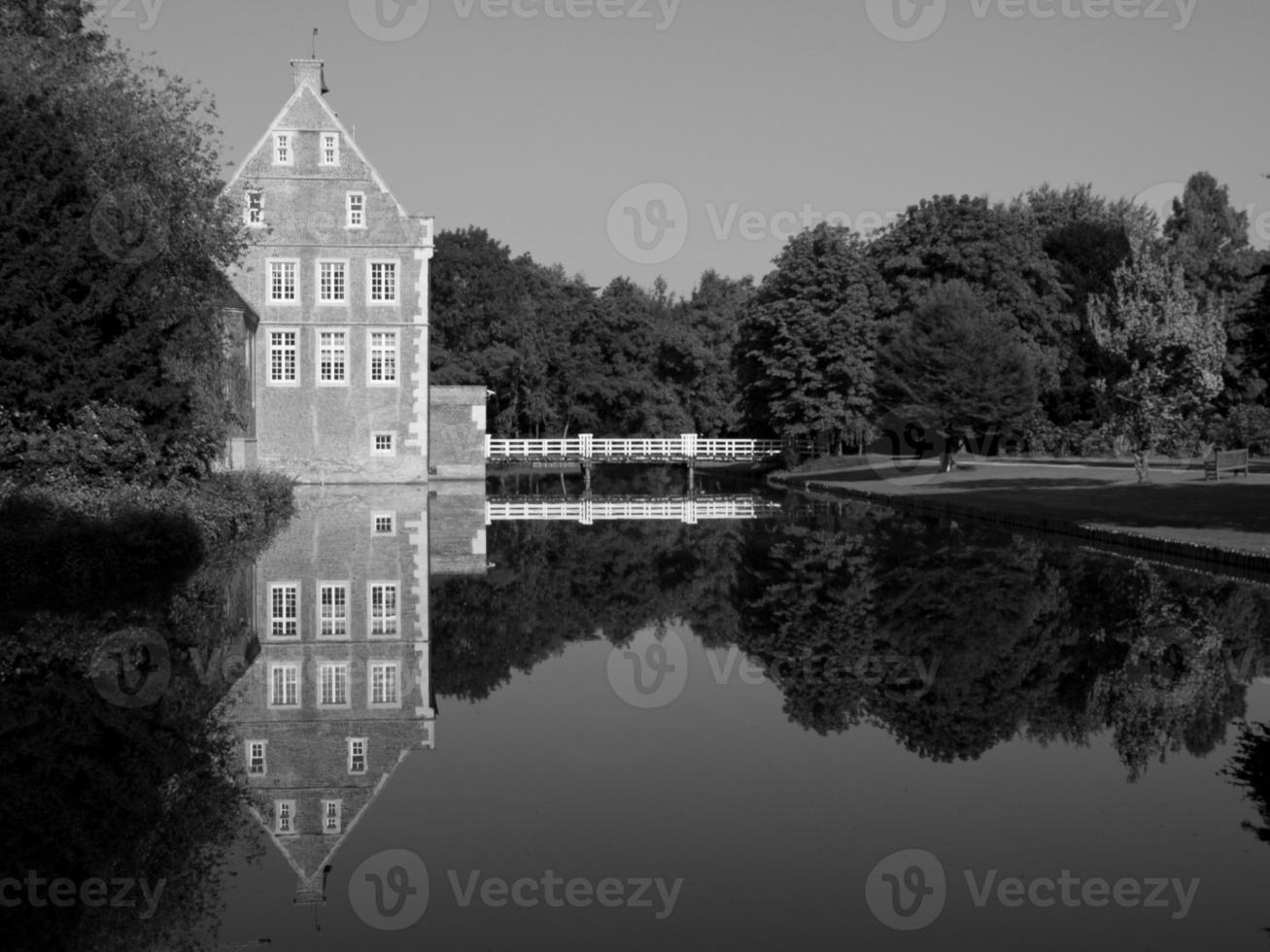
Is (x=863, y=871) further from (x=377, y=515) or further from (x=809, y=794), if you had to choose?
(x=377, y=515)

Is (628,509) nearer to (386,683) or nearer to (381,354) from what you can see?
(381,354)

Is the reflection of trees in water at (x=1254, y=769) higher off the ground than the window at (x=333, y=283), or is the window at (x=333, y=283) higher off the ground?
the window at (x=333, y=283)

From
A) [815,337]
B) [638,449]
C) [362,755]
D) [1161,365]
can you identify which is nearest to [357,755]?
[362,755]

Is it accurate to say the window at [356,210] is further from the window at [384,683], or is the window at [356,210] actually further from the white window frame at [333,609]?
the window at [384,683]

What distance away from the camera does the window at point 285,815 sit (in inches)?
320

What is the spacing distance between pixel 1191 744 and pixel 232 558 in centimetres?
1619

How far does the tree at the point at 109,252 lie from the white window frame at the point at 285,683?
1207cm

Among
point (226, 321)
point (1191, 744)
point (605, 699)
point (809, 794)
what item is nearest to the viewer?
point (809, 794)

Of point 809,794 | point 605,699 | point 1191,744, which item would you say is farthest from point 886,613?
point 809,794

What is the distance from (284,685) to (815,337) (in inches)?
1862

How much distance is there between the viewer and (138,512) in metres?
20.9

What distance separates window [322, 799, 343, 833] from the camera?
8164 millimetres

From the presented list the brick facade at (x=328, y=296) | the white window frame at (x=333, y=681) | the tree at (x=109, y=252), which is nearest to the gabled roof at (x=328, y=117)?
the brick facade at (x=328, y=296)

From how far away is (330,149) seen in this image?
46438 mm
